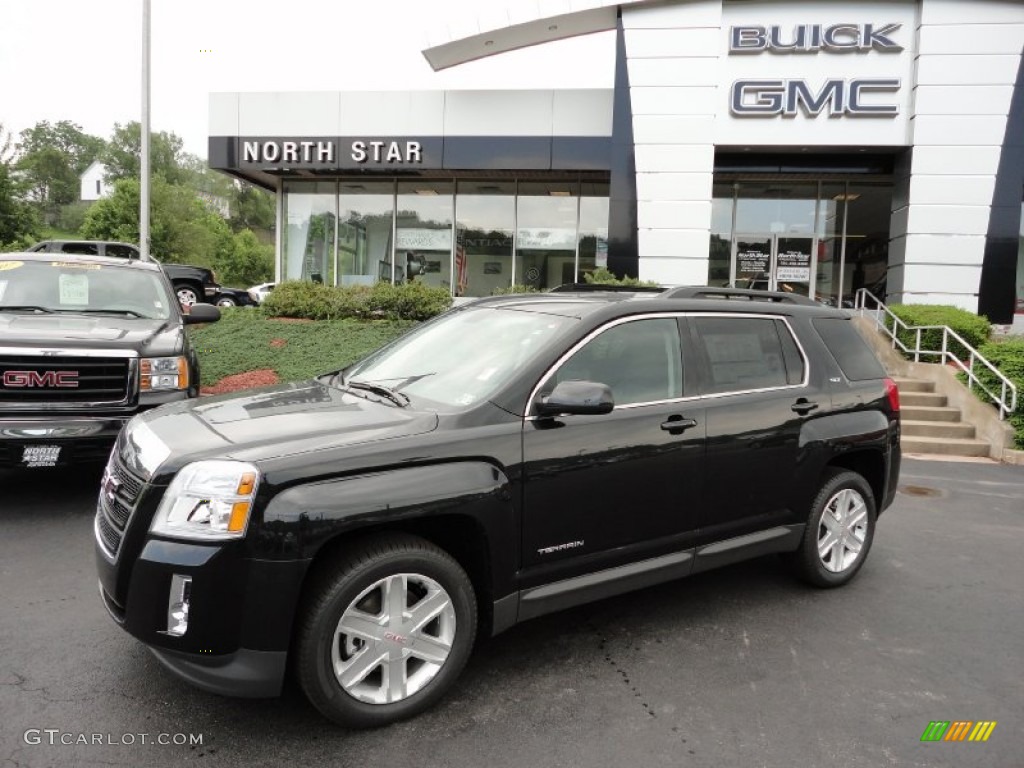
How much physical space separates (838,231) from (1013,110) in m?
4.53

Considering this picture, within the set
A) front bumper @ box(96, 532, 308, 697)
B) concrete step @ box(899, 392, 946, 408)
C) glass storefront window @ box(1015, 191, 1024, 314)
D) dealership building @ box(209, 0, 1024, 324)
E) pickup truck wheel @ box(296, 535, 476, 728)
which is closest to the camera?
front bumper @ box(96, 532, 308, 697)

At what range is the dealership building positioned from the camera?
14609mm

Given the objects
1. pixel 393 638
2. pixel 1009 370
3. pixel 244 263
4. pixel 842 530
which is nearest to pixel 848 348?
pixel 842 530

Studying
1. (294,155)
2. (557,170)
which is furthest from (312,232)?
(557,170)

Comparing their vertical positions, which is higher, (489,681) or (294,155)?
(294,155)

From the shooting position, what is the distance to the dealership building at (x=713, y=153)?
47.9 ft

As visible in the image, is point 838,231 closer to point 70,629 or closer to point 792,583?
point 792,583

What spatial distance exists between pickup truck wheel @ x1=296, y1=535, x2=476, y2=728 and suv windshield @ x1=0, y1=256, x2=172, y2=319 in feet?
15.5

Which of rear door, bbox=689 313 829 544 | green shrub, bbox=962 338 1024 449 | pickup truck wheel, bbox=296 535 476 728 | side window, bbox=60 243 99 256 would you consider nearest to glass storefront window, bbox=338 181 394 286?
side window, bbox=60 243 99 256

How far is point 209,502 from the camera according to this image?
2.64 m

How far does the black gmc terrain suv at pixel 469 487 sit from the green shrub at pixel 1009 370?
6.41 m

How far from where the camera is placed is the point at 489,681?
326cm

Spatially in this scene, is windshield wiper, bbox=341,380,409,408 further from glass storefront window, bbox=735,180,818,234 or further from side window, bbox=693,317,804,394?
glass storefront window, bbox=735,180,818,234

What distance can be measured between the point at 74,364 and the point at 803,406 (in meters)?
5.00
